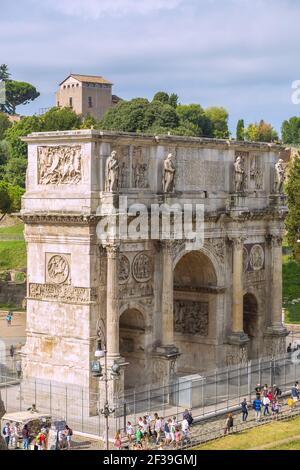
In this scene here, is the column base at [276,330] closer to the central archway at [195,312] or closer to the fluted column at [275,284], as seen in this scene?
the fluted column at [275,284]

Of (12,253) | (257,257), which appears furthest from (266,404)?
(12,253)

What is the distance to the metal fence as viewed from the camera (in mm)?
35534

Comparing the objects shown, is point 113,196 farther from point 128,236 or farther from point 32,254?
point 32,254

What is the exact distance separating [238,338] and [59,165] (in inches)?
455

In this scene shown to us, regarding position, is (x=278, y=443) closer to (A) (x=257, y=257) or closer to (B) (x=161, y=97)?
(A) (x=257, y=257)

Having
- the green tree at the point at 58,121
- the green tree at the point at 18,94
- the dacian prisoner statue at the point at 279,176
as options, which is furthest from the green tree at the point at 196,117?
the dacian prisoner statue at the point at 279,176

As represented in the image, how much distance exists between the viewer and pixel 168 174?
3847 cm

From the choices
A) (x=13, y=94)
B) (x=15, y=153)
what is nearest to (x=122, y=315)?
(x=15, y=153)

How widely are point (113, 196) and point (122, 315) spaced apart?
6147 millimetres

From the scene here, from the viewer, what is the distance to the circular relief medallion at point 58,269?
37.1 metres

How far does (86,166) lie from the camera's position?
3609cm

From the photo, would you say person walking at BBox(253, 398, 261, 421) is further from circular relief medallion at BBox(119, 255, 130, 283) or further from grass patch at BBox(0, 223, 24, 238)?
grass patch at BBox(0, 223, 24, 238)

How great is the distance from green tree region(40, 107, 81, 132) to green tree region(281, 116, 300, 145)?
163 ft

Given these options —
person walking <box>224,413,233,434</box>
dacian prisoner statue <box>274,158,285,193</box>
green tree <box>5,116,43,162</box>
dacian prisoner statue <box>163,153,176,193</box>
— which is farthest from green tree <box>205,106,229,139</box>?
person walking <box>224,413,233,434</box>
